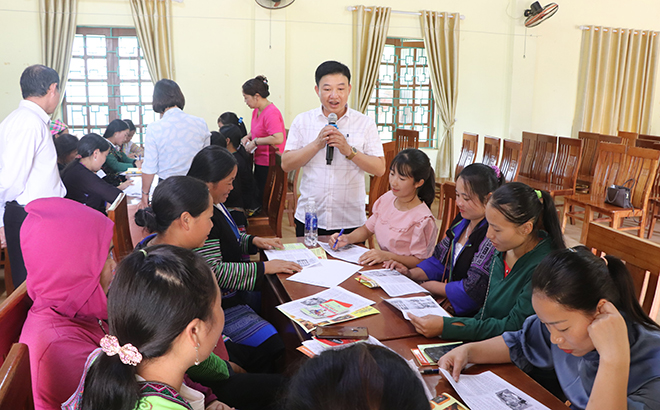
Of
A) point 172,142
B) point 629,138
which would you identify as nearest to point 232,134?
point 172,142

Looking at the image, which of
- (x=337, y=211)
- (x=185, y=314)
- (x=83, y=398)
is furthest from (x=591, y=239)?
(x=83, y=398)

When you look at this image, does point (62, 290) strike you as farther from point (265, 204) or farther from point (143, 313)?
point (265, 204)

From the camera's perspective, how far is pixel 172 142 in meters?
3.07

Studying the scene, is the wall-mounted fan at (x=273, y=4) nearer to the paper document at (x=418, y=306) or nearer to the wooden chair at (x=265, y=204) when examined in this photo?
the wooden chair at (x=265, y=204)

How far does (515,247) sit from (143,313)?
118cm

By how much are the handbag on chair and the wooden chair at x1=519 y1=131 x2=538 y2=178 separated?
1136 millimetres

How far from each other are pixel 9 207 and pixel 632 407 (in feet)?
9.28

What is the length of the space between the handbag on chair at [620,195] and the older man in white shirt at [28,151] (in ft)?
14.7

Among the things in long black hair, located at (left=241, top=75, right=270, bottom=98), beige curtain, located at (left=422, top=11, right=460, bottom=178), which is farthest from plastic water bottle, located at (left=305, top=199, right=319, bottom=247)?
beige curtain, located at (left=422, top=11, right=460, bottom=178)

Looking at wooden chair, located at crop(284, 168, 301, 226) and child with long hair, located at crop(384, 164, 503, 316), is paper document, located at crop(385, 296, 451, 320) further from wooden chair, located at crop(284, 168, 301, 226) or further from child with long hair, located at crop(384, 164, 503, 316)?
wooden chair, located at crop(284, 168, 301, 226)

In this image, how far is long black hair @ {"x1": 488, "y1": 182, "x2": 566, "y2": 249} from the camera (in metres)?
1.59

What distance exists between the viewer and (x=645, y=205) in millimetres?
4480

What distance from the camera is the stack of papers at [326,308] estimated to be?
5.07 ft

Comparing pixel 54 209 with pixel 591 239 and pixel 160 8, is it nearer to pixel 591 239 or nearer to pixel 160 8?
pixel 591 239
